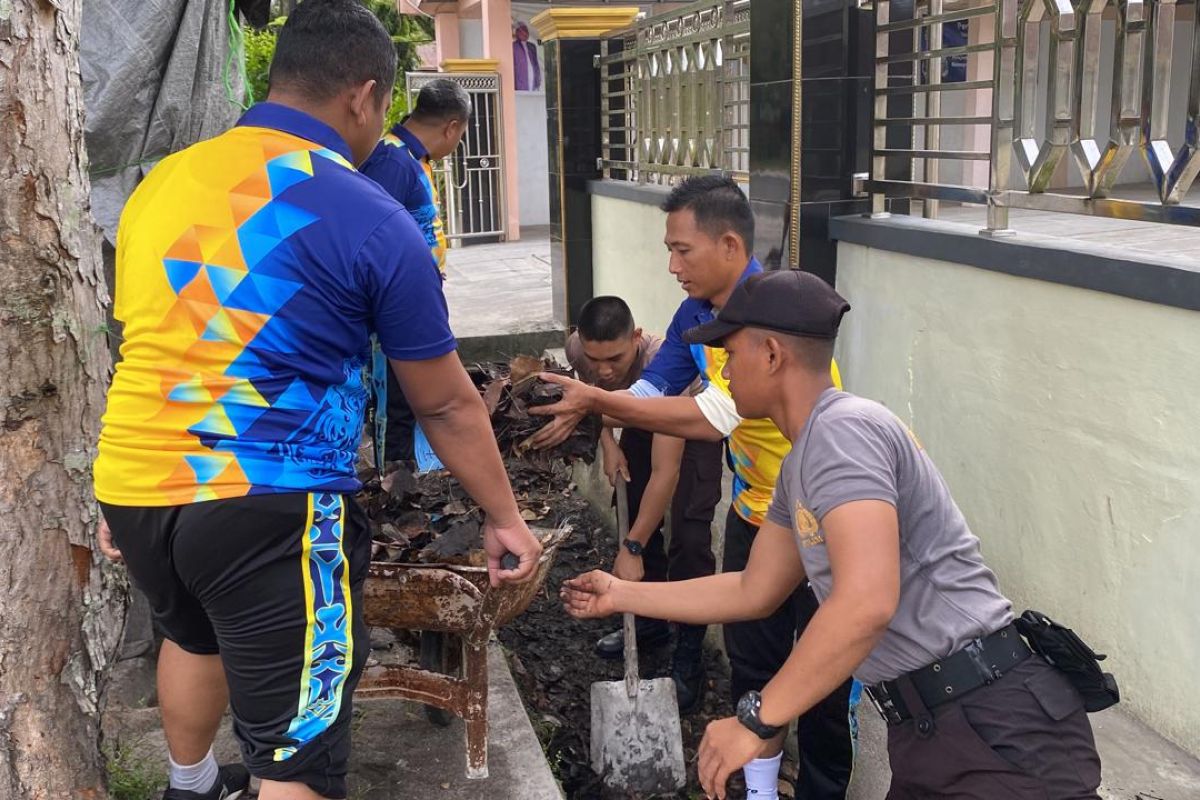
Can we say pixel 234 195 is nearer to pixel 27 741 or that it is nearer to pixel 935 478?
pixel 27 741

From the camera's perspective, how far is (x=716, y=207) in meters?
3.65

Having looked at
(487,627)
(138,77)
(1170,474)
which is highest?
(138,77)

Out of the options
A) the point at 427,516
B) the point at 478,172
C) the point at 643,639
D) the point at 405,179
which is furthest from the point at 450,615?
the point at 478,172

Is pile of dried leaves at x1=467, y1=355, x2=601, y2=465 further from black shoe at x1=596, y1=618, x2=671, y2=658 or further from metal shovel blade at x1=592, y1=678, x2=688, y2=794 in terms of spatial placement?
black shoe at x1=596, y1=618, x2=671, y2=658

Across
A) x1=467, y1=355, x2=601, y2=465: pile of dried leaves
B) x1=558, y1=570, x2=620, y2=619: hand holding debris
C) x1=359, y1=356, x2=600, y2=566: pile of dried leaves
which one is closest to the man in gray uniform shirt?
x1=558, y1=570, x2=620, y2=619: hand holding debris

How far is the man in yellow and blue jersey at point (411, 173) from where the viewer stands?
13.5 ft

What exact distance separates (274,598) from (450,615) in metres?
0.91

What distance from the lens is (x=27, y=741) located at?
8.59 feet

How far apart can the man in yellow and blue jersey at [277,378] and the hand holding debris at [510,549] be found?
34 centimetres

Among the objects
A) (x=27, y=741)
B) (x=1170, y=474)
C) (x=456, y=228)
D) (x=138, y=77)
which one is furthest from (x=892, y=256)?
(x=456, y=228)

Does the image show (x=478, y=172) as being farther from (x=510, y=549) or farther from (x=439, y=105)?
(x=510, y=549)

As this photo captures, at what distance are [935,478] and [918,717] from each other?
0.50 m

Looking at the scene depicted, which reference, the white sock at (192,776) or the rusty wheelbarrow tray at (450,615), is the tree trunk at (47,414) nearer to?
the white sock at (192,776)

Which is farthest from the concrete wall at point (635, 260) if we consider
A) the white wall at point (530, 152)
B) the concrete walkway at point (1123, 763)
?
the white wall at point (530, 152)
